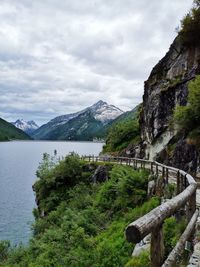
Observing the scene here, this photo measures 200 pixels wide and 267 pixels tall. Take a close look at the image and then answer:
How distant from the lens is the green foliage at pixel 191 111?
75.7ft

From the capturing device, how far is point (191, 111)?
955 inches

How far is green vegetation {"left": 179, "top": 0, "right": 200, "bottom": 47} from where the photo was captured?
34281 mm

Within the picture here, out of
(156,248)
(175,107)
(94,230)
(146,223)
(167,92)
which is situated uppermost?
(167,92)

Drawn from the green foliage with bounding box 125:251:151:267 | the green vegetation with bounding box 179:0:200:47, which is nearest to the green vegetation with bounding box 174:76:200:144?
the green vegetation with bounding box 179:0:200:47

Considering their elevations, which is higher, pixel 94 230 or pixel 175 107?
pixel 175 107

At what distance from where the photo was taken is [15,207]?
59.6m

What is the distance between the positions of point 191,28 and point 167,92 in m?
6.60

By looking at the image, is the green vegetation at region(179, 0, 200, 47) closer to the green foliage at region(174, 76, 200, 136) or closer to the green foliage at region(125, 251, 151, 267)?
the green foliage at region(174, 76, 200, 136)

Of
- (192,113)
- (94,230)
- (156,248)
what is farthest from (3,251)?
(156,248)

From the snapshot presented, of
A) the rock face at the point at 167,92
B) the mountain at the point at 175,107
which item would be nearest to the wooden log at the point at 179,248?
the mountain at the point at 175,107

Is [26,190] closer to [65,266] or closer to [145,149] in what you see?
[145,149]

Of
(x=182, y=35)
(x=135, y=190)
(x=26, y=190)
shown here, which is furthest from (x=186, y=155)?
(x=26, y=190)

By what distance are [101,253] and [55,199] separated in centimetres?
2686

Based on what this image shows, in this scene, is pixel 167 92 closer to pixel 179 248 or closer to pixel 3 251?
pixel 3 251
